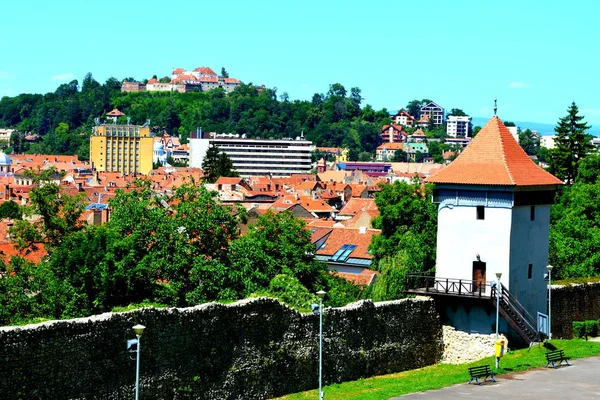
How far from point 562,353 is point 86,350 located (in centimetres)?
1414

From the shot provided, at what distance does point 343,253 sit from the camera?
210 ft

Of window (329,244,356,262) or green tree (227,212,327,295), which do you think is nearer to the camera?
green tree (227,212,327,295)

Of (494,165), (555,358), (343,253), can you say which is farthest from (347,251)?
(555,358)

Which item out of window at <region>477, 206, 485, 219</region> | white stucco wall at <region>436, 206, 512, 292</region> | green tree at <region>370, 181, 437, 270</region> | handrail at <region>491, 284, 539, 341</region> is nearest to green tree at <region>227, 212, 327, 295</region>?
white stucco wall at <region>436, 206, 512, 292</region>

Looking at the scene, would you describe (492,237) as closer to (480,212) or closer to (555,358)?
(480,212)

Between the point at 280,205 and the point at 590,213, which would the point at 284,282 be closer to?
the point at 590,213

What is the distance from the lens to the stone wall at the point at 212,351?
21.7 m

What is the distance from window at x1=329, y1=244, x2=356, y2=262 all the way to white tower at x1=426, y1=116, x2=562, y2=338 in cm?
2781

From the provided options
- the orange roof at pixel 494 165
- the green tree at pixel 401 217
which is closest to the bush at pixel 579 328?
the orange roof at pixel 494 165

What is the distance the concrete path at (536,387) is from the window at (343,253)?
3384 cm

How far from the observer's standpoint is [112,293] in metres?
35.6

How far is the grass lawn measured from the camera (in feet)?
88.8

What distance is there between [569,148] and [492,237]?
4107 cm

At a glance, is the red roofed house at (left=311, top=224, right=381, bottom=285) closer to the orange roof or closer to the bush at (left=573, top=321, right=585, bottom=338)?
the bush at (left=573, top=321, right=585, bottom=338)
